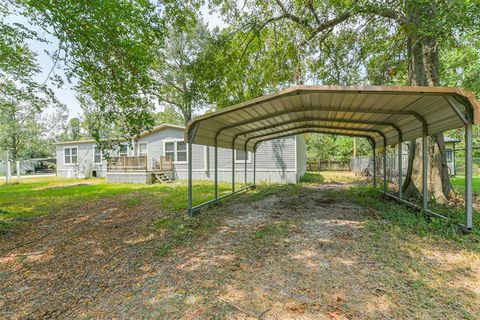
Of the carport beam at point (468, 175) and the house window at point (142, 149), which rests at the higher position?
the house window at point (142, 149)

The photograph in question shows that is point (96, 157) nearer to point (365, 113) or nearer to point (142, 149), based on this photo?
point (142, 149)

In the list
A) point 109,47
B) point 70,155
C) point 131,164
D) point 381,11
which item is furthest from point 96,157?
point 381,11

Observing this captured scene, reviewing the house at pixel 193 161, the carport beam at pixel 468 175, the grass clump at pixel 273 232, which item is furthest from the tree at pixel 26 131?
the carport beam at pixel 468 175

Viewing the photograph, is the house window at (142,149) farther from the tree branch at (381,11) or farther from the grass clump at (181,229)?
the tree branch at (381,11)

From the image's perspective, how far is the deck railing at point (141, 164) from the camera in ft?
47.4

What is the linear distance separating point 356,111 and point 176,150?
453 inches

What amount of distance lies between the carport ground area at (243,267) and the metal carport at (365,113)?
123cm

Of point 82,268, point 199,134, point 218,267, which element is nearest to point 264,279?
point 218,267

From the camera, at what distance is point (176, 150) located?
1514cm

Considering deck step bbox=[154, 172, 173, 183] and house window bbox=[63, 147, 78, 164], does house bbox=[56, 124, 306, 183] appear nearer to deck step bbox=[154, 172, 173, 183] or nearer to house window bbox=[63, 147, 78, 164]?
deck step bbox=[154, 172, 173, 183]

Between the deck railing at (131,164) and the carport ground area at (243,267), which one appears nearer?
the carport ground area at (243,267)

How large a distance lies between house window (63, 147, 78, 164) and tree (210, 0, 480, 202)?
54.9ft

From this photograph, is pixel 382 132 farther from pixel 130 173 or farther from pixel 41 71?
pixel 130 173

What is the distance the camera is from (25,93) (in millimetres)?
6328
